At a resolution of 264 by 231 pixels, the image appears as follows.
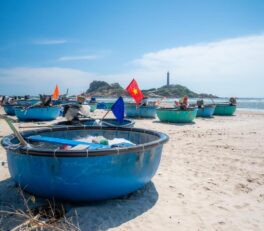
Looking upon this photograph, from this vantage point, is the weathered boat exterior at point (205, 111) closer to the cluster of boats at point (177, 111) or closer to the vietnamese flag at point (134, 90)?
the cluster of boats at point (177, 111)

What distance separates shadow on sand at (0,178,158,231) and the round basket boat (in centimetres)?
16

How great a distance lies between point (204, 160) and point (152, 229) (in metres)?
4.10

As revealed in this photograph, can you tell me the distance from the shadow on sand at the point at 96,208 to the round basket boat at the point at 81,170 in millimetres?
159

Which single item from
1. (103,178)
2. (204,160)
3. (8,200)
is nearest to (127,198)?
(103,178)

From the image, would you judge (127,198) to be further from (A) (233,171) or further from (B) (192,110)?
(B) (192,110)

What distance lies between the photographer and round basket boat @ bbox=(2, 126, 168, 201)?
3604mm

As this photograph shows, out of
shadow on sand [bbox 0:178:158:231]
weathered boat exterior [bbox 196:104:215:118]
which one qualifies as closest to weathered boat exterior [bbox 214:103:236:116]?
weathered boat exterior [bbox 196:104:215:118]

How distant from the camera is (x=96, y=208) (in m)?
3.92

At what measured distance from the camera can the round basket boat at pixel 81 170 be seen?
3.60 metres

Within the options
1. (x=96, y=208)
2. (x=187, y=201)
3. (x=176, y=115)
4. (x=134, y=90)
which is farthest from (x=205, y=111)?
(x=96, y=208)

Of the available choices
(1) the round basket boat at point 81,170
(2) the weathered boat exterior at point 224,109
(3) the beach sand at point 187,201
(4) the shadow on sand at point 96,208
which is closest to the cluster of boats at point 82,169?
(1) the round basket boat at point 81,170

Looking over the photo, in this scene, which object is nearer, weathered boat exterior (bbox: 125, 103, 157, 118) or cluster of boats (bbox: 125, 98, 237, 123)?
cluster of boats (bbox: 125, 98, 237, 123)

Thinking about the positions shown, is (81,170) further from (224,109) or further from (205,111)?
Answer: (224,109)

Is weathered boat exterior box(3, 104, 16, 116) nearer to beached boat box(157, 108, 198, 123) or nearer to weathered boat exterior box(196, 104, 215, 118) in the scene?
beached boat box(157, 108, 198, 123)
